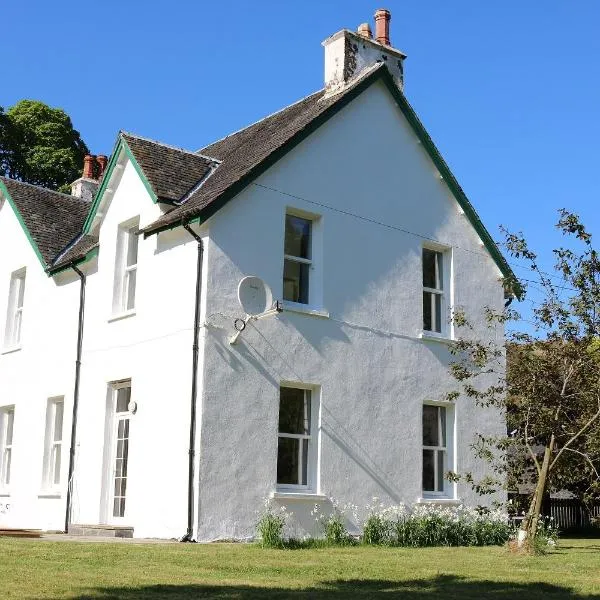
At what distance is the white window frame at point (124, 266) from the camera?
61.3 feet

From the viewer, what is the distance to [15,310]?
23.2 metres

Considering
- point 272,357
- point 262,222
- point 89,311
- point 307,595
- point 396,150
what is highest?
point 396,150

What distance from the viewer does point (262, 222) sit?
17156 mm

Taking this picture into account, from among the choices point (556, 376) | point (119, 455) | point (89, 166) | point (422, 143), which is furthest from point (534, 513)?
point (89, 166)

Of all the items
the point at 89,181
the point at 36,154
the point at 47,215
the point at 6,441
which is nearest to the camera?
the point at 6,441

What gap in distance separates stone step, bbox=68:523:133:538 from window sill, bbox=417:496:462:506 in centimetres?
591

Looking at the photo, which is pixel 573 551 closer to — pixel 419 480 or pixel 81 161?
pixel 419 480

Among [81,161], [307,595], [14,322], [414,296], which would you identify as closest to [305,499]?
[414,296]

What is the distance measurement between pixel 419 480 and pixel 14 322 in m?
11.1

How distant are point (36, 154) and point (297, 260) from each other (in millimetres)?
26903

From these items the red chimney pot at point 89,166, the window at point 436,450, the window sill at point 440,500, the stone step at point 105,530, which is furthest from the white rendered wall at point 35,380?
the window at point 436,450

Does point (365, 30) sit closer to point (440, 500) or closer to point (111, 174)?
point (111, 174)

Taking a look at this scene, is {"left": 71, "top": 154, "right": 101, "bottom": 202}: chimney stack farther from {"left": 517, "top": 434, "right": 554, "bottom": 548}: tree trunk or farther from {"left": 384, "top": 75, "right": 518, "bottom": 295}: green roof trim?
{"left": 517, "top": 434, "right": 554, "bottom": 548}: tree trunk

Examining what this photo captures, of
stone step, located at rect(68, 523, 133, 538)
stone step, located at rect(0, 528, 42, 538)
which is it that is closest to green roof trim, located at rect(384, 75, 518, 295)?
stone step, located at rect(68, 523, 133, 538)
